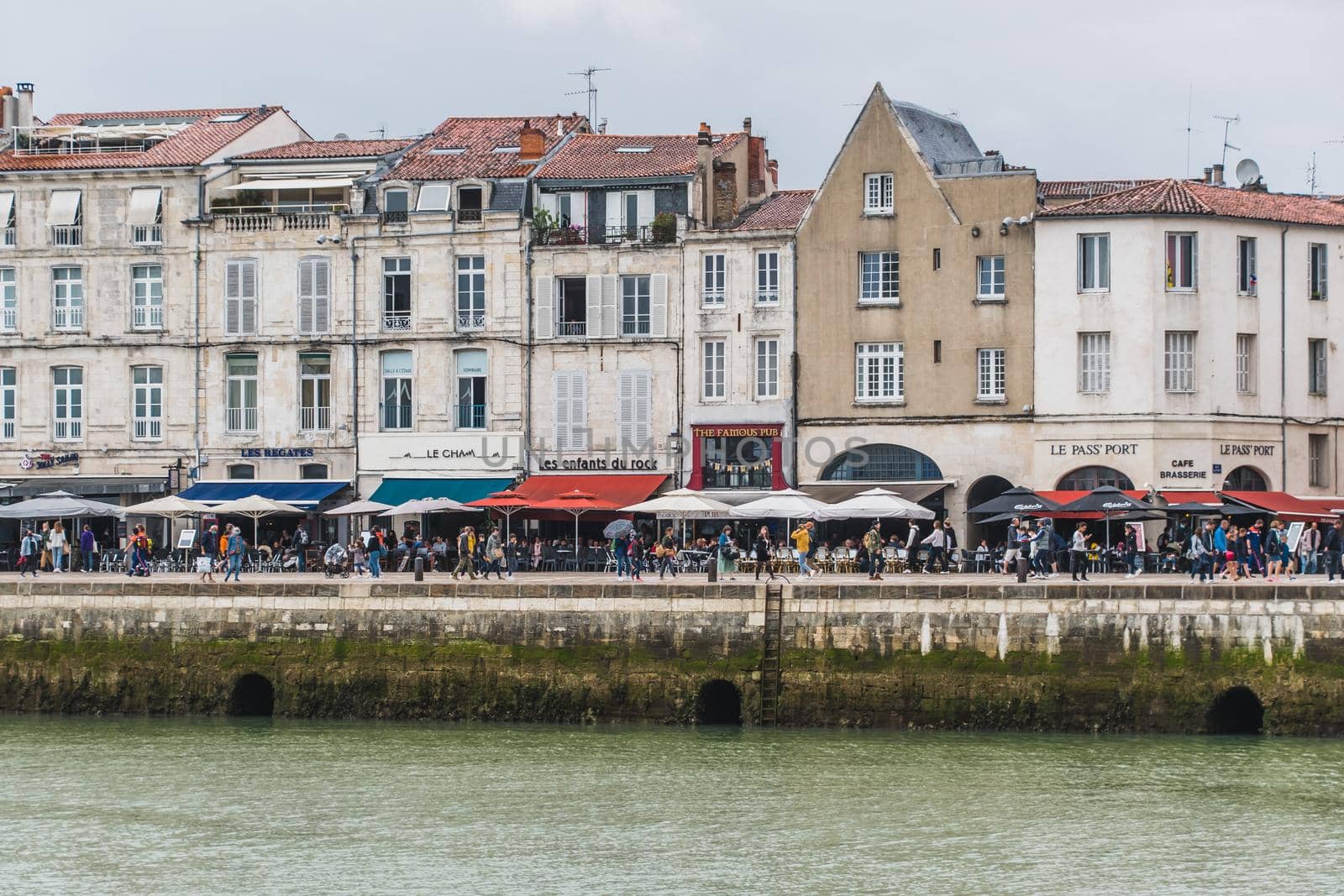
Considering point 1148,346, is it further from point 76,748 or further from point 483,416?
point 76,748

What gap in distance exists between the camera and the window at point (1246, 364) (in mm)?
54875

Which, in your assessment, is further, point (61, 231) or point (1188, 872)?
point (61, 231)

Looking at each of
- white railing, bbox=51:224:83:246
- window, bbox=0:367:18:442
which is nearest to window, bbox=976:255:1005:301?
white railing, bbox=51:224:83:246

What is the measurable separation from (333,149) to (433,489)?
10.7 m

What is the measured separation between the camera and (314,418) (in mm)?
59844

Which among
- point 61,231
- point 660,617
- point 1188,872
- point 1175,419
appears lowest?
point 1188,872

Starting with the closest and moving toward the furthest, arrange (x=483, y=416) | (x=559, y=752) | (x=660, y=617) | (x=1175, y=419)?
(x=559, y=752)
(x=660, y=617)
(x=1175, y=419)
(x=483, y=416)

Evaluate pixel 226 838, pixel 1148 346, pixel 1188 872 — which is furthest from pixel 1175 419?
pixel 226 838

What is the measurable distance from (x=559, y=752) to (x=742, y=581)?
20.9 ft

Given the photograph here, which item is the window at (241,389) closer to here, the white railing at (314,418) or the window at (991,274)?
the white railing at (314,418)

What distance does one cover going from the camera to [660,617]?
1719 inches

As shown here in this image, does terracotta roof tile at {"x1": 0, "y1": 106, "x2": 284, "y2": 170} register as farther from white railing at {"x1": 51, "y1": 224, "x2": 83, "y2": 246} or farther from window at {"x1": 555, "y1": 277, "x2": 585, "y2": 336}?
window at {"x1": 555, "y1": 277, "x2": 585, "y2": 336}

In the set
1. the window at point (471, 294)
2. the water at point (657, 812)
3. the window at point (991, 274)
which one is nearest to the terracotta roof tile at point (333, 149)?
the window at point (471, 294)

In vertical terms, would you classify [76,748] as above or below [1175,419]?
below
